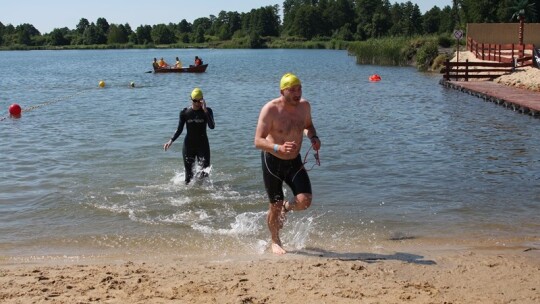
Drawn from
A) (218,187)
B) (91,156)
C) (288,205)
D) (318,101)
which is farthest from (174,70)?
(288,205)

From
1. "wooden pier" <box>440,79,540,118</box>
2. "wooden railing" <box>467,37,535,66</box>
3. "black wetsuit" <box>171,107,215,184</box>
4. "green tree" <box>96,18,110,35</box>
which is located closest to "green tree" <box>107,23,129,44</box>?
"green tree" <box>96,18,110,35</box>

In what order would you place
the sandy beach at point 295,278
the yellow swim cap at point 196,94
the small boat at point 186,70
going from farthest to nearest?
the small boat at point 186,70 → the yellow swim cap at point 196,94 → the sandy beach at point 295,278

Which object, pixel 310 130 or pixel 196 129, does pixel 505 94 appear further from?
pixel 310 130

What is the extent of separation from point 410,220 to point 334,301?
3419 mm

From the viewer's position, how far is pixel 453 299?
5.26m

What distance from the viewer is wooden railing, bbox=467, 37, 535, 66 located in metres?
31.9

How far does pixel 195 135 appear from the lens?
9.80 m

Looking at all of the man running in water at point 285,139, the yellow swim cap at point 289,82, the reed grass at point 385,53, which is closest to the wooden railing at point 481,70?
the reed grass at point 385,53

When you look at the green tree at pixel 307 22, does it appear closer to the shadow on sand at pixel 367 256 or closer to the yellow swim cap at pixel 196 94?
the yellow swim cap at pixel 196 94

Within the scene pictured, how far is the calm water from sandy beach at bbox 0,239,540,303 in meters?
0.67

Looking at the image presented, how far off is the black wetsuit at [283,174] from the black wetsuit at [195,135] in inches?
122

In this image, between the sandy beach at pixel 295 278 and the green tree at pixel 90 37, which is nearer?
the sandy beach at pixel 295 278

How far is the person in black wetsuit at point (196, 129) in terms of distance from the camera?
31.4 ft

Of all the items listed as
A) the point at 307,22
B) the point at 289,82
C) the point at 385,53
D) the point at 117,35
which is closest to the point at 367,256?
the point at 289,82
